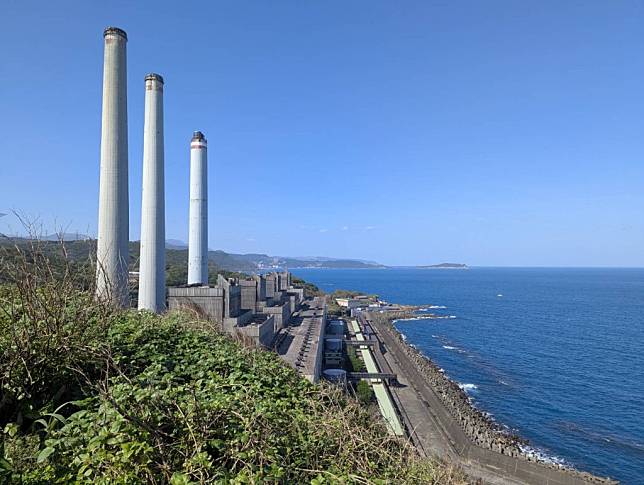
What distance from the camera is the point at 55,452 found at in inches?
106

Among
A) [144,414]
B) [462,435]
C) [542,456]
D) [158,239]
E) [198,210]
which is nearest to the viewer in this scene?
[144,414]

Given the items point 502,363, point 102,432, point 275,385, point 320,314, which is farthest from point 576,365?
point 102,432

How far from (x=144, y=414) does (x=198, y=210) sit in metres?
23.7

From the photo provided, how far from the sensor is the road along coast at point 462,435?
14977 millimetres

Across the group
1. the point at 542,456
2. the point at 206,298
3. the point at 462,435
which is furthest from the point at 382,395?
the point at 206,298

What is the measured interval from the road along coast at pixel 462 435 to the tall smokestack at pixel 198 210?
14.3m

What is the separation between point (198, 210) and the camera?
2553 cm

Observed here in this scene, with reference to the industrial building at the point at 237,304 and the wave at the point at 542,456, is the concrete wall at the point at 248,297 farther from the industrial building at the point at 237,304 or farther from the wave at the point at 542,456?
the wave at the point at 542,456

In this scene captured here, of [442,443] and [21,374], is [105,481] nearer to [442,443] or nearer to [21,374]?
[21,374]

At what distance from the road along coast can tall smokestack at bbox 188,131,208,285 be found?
14310 millimetres

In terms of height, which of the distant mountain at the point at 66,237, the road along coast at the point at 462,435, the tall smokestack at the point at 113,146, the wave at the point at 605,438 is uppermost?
the tall smokestack at the point at 113,146

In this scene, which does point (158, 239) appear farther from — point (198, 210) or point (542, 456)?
point (542, 456)

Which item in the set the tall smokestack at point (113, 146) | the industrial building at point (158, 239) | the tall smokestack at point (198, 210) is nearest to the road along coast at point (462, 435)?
the industrial building at point (158, 239)

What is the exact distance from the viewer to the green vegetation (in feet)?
8.87
